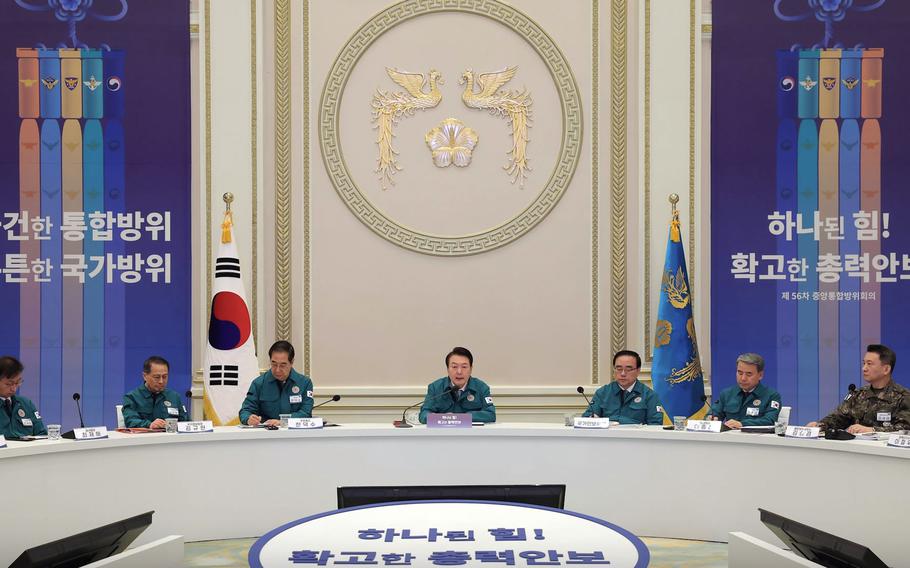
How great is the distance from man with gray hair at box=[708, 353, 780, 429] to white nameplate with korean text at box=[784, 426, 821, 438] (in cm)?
51

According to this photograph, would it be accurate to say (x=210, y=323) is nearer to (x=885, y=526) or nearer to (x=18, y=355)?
(x=18, y=355)

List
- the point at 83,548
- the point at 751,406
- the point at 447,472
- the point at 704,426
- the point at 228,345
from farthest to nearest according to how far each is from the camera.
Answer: the point at 228,345
the point at 751,406
the point at 447,472
the point at 704,426
the point at 83,548

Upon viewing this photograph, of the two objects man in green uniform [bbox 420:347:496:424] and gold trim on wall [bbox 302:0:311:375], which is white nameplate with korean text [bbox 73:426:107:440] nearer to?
man in green uniform [bbox 420:347:496:424]

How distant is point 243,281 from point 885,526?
4.09 m

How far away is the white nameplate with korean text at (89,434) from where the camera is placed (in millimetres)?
4238

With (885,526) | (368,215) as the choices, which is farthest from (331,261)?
(885,526)

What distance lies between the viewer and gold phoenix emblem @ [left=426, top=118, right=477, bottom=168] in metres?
6.37

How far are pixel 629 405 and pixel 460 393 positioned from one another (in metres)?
0.95

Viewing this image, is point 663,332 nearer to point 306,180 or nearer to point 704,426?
point 704,426

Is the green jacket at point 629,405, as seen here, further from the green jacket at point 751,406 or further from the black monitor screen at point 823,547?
the black monitor screen at point 823,547

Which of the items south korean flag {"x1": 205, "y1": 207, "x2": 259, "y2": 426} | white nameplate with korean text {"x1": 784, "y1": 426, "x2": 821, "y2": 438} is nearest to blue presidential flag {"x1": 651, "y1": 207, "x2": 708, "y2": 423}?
white nameplate with korean text {"x1": 784, "y1": 426, "x2": 821, "y2": 438}

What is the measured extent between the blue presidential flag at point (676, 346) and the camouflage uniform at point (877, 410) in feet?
3.91

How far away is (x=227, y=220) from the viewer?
6.08 metres

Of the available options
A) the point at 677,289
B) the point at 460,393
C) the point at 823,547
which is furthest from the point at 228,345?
the point at 823,547
